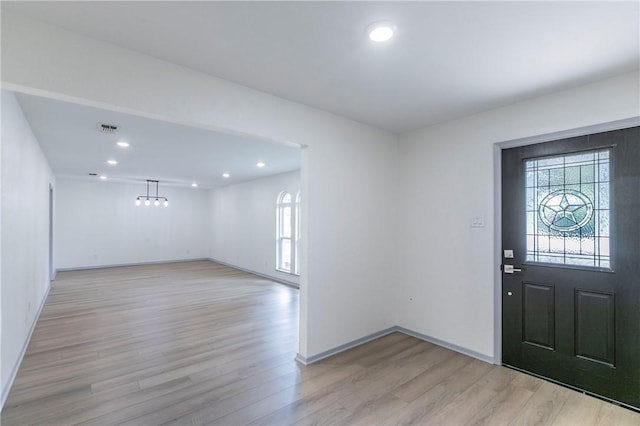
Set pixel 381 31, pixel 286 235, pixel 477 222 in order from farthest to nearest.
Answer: pixel 286 235
pixel 477 222
pixel 381 31

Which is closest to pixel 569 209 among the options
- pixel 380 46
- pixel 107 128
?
pixel 380 46

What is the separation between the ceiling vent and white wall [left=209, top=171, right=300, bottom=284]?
3.80 m

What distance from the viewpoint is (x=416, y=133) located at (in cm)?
389

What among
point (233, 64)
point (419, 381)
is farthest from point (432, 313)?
point (233, 64)

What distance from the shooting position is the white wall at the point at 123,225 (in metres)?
8.54

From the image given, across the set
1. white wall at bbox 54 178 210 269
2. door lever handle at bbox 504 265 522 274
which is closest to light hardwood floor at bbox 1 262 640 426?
door lever handle at bbox 504 265 522 274

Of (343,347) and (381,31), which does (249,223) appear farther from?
(381,31)

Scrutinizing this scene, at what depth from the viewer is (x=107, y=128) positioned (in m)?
3.71

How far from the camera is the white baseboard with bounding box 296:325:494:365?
124 inches

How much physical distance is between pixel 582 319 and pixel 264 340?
3.26m

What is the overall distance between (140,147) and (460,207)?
470 cm

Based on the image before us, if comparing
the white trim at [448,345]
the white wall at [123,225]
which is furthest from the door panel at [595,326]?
the white wall at [123,225]

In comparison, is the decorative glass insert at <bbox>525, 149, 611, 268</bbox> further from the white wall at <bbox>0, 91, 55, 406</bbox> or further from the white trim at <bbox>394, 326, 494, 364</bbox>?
the white wall at <bbox>0, 91, 55, 406</bbox>

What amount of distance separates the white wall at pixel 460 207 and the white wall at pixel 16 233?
4.01m
